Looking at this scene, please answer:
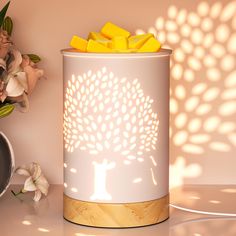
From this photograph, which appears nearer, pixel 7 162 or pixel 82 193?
pixel 82 193

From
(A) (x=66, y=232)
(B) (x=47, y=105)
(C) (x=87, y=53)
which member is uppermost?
(C) (x=87, y=53)

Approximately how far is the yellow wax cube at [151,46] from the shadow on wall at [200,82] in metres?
0.22

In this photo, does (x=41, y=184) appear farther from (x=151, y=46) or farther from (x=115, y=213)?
(x=151, y=46)

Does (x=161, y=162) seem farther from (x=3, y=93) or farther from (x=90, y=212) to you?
(x=3, y=93)

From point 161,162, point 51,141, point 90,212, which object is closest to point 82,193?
point 90,212

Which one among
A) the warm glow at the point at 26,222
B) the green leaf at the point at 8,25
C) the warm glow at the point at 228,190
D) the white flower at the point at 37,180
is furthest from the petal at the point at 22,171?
the warm glow at the point at 228,190

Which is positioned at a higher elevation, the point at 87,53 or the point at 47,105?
the point at 87,53

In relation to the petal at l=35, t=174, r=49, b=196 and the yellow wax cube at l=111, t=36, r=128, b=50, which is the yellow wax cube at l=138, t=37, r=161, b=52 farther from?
the petal at l=35, t=174, r=49, b=196

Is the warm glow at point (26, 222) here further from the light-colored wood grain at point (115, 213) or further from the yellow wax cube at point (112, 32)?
the yellow wax cube at point (112, 32)

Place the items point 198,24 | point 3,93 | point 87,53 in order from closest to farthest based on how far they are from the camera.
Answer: point 87,53, point 3,93, point 198,24

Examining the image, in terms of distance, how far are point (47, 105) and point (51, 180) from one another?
15 cm

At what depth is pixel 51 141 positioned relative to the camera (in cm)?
142

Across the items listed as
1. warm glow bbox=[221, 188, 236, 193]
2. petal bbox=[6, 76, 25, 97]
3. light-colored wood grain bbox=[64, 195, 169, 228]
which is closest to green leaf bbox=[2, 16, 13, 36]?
petal bbox=[6, 76, 25, 97]

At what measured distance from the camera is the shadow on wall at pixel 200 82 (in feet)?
4.53
